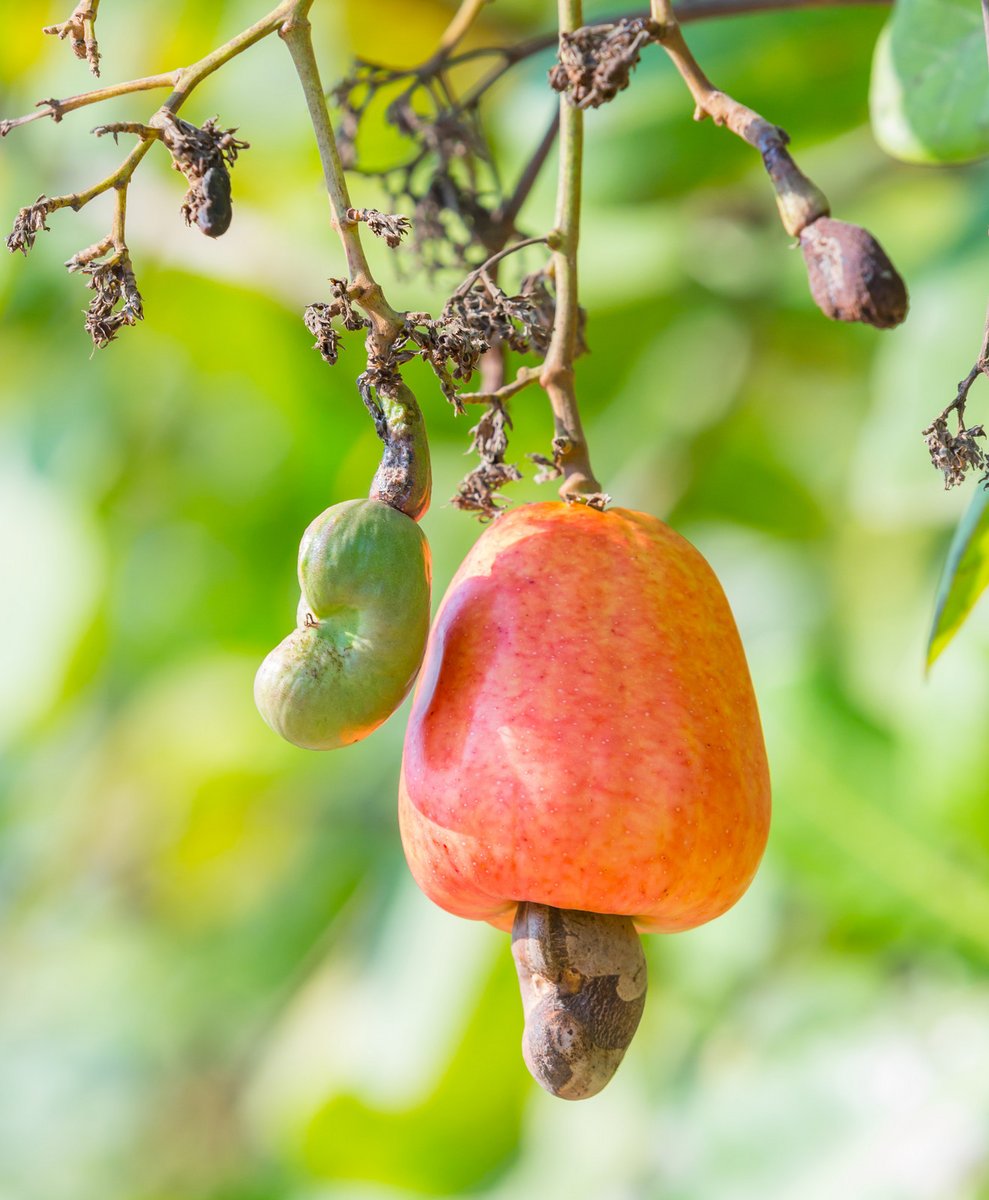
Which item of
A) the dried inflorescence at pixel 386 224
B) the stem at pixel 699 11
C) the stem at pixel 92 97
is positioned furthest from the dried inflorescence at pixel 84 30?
the stem at pixel 699 11

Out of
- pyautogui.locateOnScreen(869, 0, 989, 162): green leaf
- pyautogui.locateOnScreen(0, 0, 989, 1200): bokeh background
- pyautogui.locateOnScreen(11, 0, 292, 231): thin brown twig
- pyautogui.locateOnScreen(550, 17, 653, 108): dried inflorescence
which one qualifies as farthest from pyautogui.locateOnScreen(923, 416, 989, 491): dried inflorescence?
pyautogui.locateOnScreen(0, 0, 989, 1200): bokeh background

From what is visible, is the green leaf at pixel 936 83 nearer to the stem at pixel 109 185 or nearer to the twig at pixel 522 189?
the twig at pixel 522 189

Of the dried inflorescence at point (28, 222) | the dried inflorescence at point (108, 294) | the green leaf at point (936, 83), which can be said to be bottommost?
the green leaf at point (936, 83)

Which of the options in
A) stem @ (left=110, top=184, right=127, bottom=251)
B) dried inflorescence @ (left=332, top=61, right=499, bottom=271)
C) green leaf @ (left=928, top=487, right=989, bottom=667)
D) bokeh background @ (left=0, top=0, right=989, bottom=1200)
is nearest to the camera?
stem @ (left=110, top=184, right=127, bottom=251)

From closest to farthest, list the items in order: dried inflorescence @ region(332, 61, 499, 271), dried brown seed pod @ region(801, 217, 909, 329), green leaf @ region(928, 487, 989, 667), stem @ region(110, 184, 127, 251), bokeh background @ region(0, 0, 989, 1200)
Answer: dried brown seed pod @ region(801, 217, 909, 329), stem @ region(110, 184, 127, 251), green leaf @ region(928, 487, 989, 667), dried inflorescence @ region(332, 61, 499, 271), bokeh background @ region(0, 0, 989, 1200)

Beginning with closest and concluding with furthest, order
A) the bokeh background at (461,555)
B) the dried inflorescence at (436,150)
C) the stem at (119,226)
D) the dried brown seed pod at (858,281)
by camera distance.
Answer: the dried brown seed pod at (858,281) < the stem at (119,226) < the dried inflorescence at (436,150) < the bokeh background at (461,555)

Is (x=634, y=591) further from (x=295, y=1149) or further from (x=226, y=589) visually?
(x=295, y=1149)

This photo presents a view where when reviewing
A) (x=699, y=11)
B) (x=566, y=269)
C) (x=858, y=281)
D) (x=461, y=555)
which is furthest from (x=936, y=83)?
(x=461, y=555)

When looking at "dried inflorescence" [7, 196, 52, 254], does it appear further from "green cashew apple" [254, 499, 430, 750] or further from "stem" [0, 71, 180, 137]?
"green cashew apple" [254, 499, 430, 750]
